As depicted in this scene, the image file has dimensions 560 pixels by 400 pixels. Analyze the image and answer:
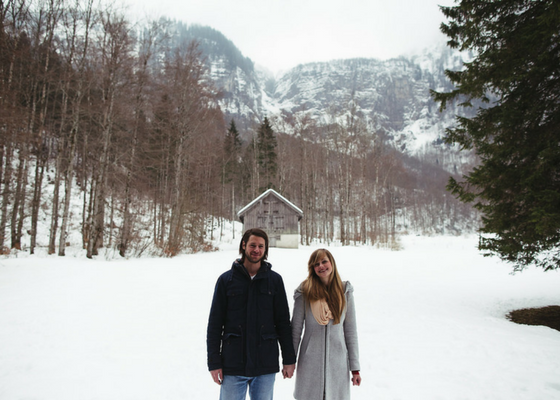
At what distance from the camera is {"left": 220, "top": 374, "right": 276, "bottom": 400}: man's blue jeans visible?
202 cm

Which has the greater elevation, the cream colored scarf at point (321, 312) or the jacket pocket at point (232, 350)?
the cream colored scarf at point (321, 312)

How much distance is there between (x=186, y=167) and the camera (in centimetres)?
1783

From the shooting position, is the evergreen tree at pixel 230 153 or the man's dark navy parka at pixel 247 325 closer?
the man's dark navy parka at pixel 247 325

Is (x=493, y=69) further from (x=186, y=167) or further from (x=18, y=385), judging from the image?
(x=186, y=167)

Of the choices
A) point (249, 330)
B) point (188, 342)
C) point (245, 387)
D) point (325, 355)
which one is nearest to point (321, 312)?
point (325, 355)

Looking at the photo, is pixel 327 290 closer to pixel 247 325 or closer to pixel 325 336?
pixel 325 336

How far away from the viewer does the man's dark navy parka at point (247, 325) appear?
200cm

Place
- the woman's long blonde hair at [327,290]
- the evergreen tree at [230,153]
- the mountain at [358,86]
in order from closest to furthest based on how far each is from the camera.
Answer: the woman's long blonde hair at [327,290] → the evergreen tree at [230,153] → the mountain at [358,86]

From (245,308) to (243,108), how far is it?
111 m

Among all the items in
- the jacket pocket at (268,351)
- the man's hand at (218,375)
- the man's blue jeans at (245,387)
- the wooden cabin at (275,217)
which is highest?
the wooden cabin at (275,217)

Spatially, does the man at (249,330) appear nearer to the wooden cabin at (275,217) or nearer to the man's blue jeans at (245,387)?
the man's blue jeans at (245,387)

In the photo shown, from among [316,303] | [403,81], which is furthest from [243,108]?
[316,303]

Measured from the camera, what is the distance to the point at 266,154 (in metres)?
31.8

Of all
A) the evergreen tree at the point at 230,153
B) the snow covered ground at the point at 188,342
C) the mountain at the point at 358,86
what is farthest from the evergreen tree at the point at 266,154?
the mountain at the point at 358,86
